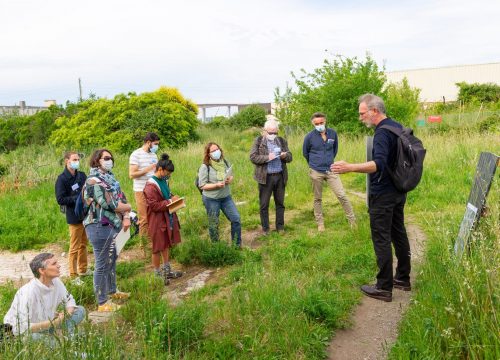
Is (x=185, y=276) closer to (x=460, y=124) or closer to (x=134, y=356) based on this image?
(x=134, y=356)

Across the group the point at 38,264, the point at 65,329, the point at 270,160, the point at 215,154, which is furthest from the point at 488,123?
the point at 65,329

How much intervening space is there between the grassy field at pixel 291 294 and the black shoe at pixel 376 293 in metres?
0.12

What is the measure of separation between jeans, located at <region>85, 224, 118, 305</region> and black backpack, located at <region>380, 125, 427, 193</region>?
3273 mm

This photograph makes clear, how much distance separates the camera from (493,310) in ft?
10.4

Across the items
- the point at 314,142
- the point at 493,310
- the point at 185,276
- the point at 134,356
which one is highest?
the point at 314,142

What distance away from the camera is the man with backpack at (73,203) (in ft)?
21.5

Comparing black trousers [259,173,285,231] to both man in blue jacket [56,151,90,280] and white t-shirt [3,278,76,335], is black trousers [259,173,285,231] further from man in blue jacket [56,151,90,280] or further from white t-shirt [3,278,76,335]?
white t-shirt [3,278,76,335]

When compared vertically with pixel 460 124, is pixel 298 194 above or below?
below

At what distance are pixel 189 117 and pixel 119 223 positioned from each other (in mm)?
14940

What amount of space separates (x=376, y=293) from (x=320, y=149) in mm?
3414

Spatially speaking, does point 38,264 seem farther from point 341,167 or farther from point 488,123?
point 488,123

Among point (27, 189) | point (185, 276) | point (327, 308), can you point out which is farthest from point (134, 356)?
point (27, 189)

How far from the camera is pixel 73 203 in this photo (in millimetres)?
6551

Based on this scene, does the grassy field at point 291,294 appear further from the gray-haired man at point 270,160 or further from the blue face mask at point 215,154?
the blue face mask at point 215,154
